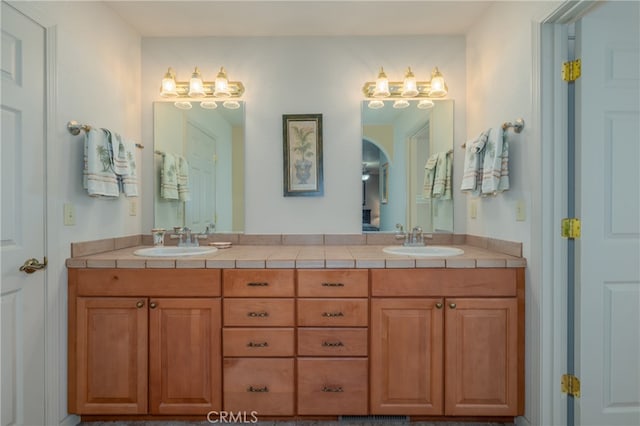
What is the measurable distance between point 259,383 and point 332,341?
0.44m

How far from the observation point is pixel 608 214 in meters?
1.61

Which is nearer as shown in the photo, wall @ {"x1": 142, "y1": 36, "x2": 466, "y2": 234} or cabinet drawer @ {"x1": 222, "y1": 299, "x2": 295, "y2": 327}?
cabinet drawer @ {"x1": 222, "y1": 299, "x2": 295, "y2": 327}

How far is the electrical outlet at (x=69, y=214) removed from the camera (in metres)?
1.81

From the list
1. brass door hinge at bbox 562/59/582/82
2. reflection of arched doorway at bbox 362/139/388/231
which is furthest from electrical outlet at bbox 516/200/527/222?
reflection of arched doorway at bbox 362/139/388/231

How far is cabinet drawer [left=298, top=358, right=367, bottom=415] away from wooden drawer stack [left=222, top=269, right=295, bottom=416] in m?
0.07

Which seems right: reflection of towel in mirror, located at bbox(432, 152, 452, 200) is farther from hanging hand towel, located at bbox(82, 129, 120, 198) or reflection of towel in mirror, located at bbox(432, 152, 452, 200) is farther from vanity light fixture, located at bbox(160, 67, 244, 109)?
hanging hand towel, located at bbox(82, 129, 120, 198)

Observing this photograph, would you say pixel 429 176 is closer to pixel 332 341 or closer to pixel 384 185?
pixel 384 185

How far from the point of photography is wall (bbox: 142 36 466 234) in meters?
2.49

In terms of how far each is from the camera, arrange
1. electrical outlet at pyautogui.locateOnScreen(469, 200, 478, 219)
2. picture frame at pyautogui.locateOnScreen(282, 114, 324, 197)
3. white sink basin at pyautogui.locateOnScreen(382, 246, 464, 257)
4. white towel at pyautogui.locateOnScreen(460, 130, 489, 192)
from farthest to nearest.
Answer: picture frame at pyautogui.locateOnScreen(282, 114, 324, 197) < electrical outlet at pyautogui.locateOnScreen(469, 200, 478, 219) < white sink basin at pyautogui.locateOnScreen(382, 246, 464, 257) < white towel at pyautogui.locateOnScreen(460, 130, 489, 192)

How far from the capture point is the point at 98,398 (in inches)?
72.2

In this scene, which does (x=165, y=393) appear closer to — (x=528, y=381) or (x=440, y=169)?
(x=528, y=381)

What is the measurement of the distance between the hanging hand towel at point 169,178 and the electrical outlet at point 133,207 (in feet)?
0.59

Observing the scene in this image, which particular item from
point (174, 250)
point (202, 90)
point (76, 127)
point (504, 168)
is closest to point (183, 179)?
point (174, 250)

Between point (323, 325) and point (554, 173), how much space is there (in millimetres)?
1336
